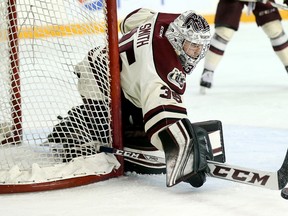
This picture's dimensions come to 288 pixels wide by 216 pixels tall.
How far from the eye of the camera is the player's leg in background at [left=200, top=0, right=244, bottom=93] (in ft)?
13.3

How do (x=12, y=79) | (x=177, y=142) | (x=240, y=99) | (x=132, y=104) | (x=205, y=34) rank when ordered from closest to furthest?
(x=177, y=142) → (x=205, y=34) → (x=132, y=104) → (x=12, y=79) → (x=240, y=99)

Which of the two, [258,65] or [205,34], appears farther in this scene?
[258,65]

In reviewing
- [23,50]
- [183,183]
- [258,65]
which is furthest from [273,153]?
[258,65]

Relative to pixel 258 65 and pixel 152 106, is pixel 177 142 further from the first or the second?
pixel 258 65

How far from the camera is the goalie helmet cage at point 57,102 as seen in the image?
2197 millimetres

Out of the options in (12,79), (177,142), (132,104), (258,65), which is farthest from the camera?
(258,65)

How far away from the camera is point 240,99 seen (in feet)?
12.7

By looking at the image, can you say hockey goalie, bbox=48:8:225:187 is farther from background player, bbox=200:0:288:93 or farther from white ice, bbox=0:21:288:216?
background player, bbox=200:0:288:93

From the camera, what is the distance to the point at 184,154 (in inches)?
80.0

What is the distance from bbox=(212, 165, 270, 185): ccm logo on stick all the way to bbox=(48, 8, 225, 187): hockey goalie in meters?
0.04

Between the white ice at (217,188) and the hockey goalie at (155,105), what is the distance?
0.08m

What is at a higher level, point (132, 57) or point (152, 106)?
point (132, 57)

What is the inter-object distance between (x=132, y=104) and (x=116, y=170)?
0.21 m

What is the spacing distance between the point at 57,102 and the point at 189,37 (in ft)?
1.55
